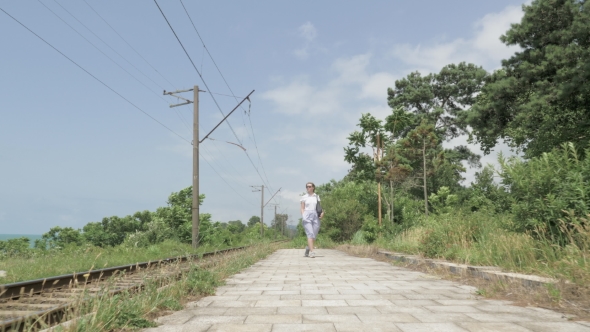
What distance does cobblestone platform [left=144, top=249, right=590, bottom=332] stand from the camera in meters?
3.45

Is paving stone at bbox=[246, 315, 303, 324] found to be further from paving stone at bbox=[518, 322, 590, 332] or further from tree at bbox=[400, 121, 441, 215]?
tree at bbox=[400, 121, 441, 215]

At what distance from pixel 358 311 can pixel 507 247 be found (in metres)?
3.69

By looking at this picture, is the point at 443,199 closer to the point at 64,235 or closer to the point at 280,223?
the point at 64,235

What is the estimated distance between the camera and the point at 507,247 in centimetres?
668

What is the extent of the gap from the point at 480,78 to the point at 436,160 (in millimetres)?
6556

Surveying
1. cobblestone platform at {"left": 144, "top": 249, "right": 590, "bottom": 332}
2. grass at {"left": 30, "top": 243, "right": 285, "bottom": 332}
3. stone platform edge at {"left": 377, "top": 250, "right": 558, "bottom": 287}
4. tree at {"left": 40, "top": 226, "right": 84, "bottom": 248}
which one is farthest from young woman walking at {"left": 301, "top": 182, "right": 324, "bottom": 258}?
tree at {"left": 40, "top": 226, "right": 84, "bottom": 248}

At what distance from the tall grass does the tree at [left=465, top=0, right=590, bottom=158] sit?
7.10 meters

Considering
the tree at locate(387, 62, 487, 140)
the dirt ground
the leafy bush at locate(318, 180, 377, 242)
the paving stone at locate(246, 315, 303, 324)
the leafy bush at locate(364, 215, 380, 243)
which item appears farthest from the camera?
the tree at locate(387, 62, 487, 140)

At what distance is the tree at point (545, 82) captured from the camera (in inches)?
645

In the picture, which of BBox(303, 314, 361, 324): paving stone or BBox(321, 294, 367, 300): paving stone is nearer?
BBox(303, 314, 361, 324): paving stone

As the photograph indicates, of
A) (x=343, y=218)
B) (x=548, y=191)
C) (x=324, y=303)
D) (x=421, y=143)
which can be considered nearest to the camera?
(x=324, y=303)

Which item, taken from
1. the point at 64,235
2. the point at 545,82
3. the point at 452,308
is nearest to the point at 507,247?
the point at 452,308

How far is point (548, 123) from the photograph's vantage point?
17.2 meters

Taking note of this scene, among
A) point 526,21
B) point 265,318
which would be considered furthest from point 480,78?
point 265,318
